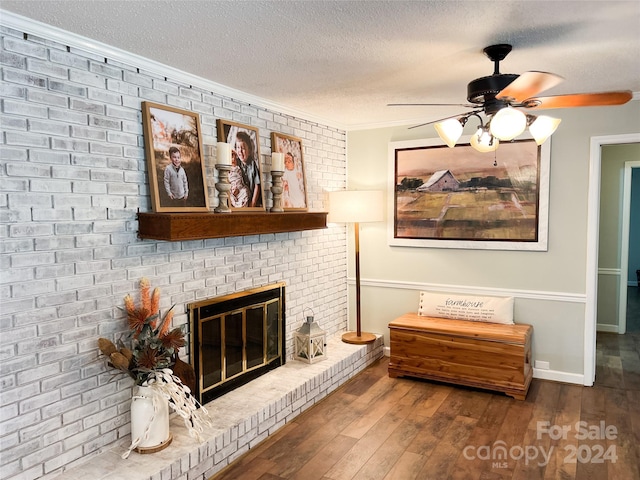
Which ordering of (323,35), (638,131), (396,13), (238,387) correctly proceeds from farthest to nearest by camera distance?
1. (638,131)
2. (238,387)
3. (323,35)
4. (396,13)

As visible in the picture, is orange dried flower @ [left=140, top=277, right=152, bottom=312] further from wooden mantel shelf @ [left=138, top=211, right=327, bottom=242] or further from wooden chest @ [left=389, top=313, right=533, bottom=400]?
wooden chest @ [left=389, top=313, right=533, bottom=400]

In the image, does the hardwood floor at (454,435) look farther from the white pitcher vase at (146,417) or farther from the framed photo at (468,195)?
the framed photo at (468,195)

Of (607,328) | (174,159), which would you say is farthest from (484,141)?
(607,328)

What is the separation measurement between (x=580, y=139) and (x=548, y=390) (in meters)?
2.03

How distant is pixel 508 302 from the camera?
161 inches

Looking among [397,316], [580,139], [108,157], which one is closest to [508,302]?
[397,316]

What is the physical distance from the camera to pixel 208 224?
9.18 ft

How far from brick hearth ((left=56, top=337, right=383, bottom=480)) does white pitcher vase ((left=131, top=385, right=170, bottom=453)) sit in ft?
0.24

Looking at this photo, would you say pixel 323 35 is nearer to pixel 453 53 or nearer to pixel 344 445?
pixel 453 53

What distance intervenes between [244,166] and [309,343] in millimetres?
1497

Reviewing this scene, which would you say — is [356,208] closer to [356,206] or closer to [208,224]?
[356,206]

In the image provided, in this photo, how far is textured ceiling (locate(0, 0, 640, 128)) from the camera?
2035 millimetres

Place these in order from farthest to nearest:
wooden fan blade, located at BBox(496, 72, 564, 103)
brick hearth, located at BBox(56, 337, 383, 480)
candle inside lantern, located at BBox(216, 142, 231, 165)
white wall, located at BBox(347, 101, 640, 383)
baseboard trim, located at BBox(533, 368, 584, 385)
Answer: baseboard trim, located at BBox(533, 368, 584, 385) < white wall, located at BBox(347, 101, 640, 383) < candle inside lantern, located at BBox(216, 142, 231, 165) < brick hearth, located at BBox(56, 337, 383, 480) < wooden fan blade, located at BBox(496, 72, 564, 103)

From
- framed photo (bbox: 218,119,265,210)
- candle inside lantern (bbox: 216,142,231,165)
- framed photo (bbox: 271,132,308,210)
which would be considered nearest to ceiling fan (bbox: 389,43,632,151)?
candle inside lantern (bbox: 216,142,231,165)
